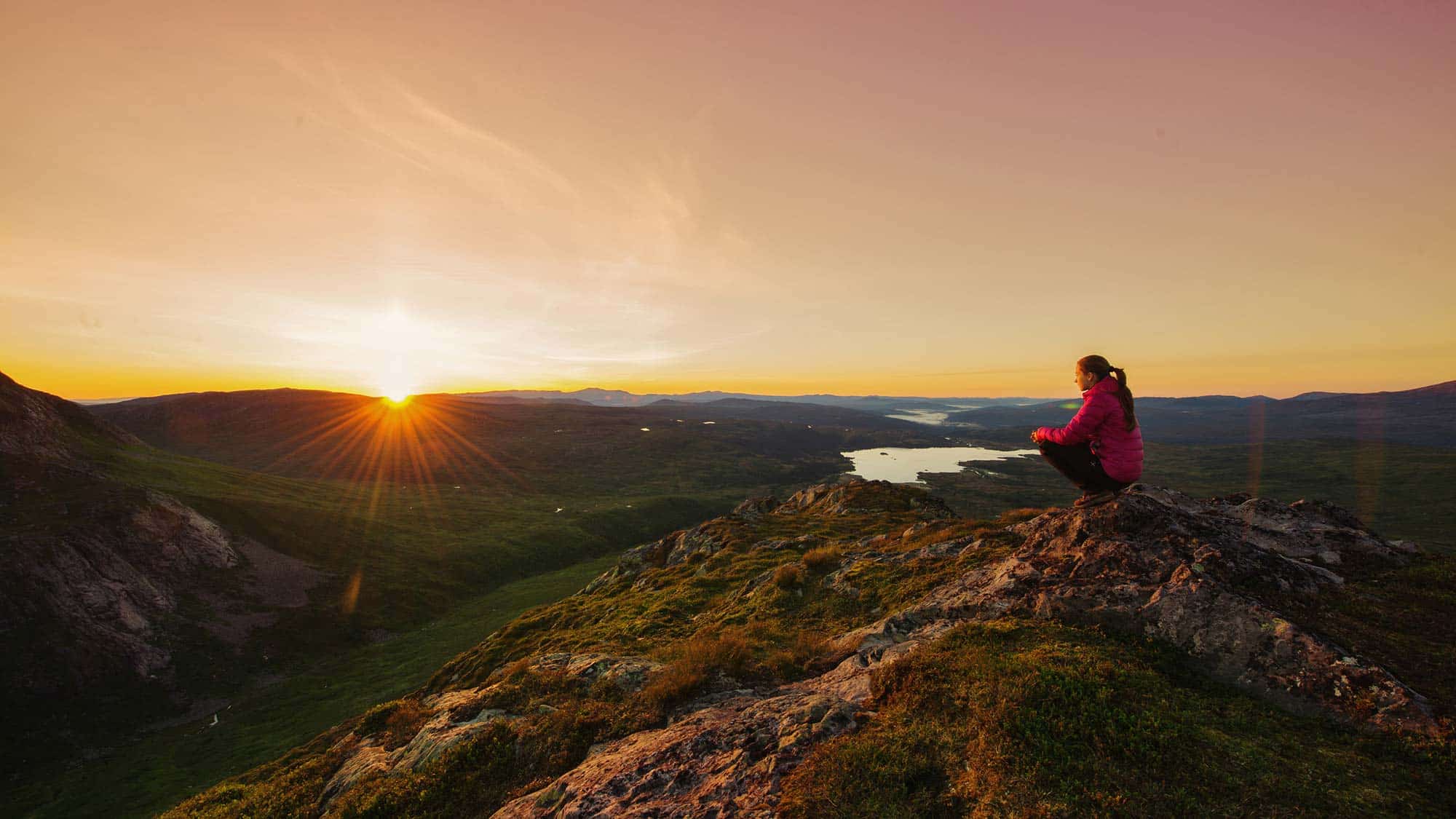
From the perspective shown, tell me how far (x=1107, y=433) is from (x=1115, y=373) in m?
1.43

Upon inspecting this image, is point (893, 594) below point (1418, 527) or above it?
above

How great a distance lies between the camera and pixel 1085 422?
11.5 m

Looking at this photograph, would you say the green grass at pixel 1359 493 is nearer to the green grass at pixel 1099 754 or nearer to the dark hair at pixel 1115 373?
the dark hair at pixel 1115 373

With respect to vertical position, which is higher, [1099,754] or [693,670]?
[1099,754]

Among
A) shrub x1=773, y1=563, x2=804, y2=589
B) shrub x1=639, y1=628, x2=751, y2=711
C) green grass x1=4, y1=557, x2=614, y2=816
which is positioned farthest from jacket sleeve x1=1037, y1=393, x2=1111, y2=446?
green grass x1=4, y1=557, x2=614, y2=816

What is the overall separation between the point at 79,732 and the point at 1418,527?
245 metres

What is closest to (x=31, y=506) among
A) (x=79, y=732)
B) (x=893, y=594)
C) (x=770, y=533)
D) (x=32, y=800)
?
(x=79, y=732)

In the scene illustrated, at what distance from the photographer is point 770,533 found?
42.8 meters

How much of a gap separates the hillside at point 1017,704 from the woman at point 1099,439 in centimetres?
82

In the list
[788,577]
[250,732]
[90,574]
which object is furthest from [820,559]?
[90,574]

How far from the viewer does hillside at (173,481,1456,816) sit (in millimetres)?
6770

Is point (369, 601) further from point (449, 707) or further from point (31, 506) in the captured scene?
point (449, 707)

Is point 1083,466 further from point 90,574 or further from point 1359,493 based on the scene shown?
point 1359,493

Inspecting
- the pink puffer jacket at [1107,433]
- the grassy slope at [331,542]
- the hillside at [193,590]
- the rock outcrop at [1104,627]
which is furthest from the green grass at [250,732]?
the pink puffer jacket at [1107,433]
